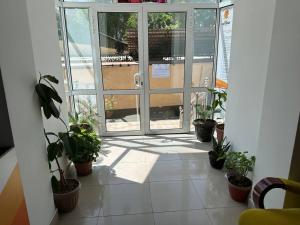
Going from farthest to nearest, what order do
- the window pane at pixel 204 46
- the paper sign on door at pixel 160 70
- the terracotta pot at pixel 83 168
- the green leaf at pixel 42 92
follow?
the paper sign on door at pixel 160 70
the window pane at pixel 204 46
the terracotta pot at pixel 83 168
the green leaf at pixel 42 92

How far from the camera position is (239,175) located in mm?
2494

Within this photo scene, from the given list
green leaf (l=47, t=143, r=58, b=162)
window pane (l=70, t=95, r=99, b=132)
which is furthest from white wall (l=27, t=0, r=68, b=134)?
window pane (l=70, t=95, r=99, b=132)

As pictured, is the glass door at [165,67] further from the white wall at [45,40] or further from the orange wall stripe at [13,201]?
the orange wall stripe at [13,201]

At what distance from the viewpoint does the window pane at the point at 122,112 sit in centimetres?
410

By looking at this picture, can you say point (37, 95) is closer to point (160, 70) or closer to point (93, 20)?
point (93, 20)

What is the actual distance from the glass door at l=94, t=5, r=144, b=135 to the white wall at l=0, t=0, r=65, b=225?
157cm

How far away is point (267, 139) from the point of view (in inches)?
75.5

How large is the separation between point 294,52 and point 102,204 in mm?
2181

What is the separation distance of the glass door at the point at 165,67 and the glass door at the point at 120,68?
0.14 metres

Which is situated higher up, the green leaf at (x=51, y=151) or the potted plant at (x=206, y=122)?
the green leaf at (x=51, y=151)

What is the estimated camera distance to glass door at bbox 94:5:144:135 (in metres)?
3.71

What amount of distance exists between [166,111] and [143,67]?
91 cm

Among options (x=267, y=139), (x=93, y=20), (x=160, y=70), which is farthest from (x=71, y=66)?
(x=267, y=139)

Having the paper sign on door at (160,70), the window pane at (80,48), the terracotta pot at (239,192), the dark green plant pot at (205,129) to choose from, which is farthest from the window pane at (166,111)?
the terracotta pot at (239,192)
